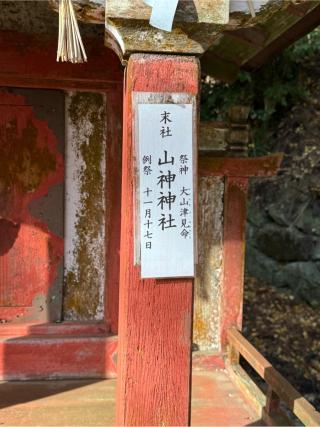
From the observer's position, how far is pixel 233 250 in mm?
4082

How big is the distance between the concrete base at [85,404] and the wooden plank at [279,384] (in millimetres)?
322

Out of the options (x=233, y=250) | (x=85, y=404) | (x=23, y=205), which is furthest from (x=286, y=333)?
(x=23, y=205)

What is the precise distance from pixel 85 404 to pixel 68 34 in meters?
2.38

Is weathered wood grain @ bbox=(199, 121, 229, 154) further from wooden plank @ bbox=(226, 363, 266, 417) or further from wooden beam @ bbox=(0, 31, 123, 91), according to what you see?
wooden plank @ bbox=(226, 363, 266, 417)

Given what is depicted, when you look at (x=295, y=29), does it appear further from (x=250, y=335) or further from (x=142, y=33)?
(x=250, y=335)

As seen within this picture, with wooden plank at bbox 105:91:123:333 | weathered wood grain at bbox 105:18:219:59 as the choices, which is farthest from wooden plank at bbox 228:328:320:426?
weathered wood grain at bbox 105:18:219:59

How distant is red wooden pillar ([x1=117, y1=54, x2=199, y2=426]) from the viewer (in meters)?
2.15

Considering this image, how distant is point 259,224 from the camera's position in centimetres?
843

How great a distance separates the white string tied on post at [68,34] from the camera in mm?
2018

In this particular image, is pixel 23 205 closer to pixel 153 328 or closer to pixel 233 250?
pixel 233 250

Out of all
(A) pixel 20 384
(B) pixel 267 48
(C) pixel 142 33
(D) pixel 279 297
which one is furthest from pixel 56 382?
(D) pixel 279 297

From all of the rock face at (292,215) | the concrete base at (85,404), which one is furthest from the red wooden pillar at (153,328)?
the rock face at (292,215)

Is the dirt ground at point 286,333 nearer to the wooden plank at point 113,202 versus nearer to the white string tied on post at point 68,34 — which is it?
the wooden plank at point 113,202

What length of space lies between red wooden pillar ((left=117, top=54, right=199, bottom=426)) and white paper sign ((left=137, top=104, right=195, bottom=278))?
2.7 inches
